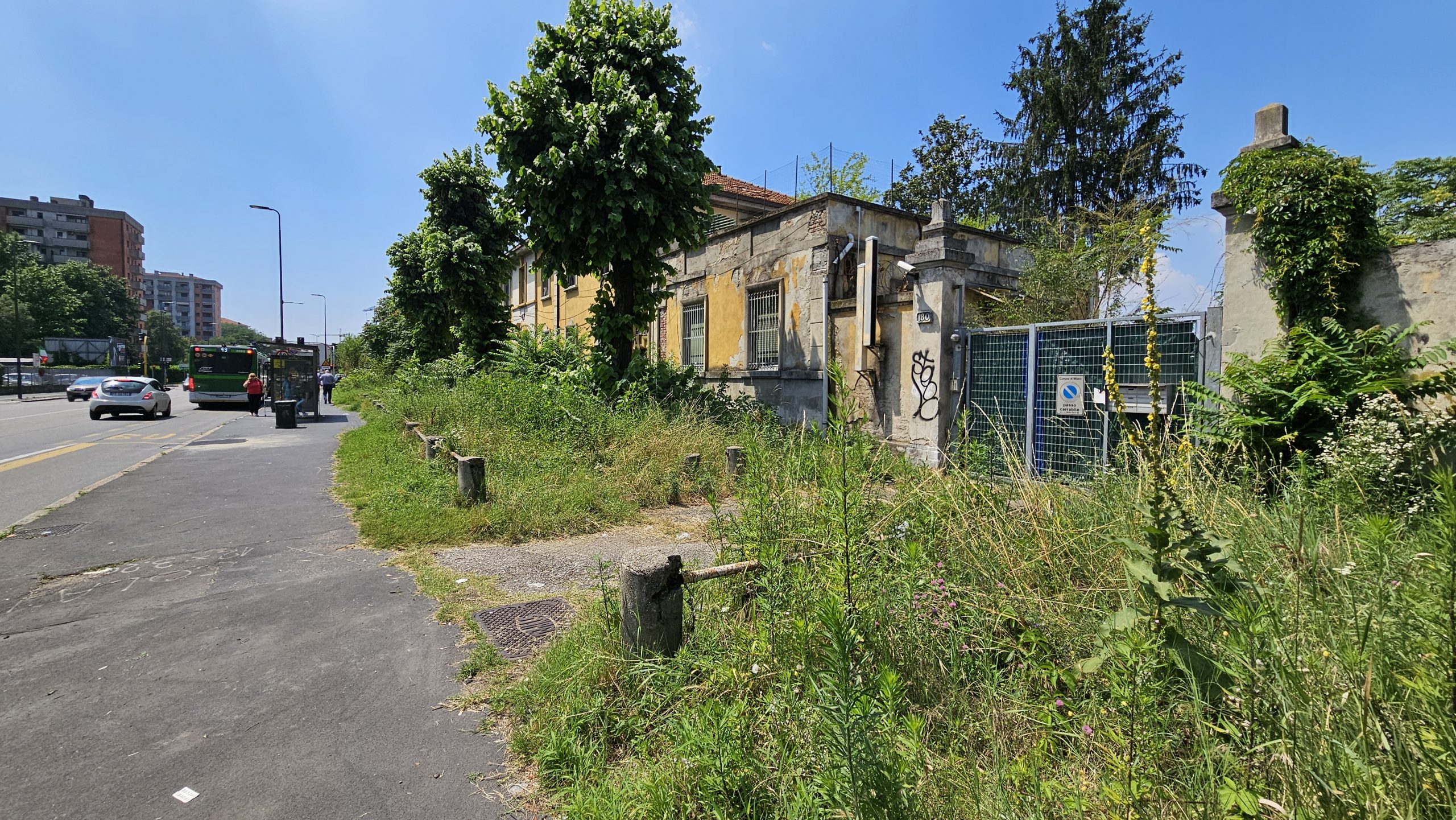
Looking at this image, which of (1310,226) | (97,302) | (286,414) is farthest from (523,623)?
(97,302)

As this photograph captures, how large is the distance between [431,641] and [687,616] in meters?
1.79

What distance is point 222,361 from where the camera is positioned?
2638 centimetres

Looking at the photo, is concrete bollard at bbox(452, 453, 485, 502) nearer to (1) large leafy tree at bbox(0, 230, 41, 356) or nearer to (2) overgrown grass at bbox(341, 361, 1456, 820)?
(2) overgrown grass at bbox(341, 361, 1456, 820)

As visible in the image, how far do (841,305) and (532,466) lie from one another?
576 cm

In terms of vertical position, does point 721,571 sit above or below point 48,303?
below

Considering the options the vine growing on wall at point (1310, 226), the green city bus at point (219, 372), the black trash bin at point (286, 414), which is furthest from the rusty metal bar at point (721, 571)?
the green city bus at point (219, 372)

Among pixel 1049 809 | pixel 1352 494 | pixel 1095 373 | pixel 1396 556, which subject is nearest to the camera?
pixel 1049 809

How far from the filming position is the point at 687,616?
11.0ft

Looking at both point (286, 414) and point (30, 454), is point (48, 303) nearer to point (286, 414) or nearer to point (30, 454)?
point (286, 414)

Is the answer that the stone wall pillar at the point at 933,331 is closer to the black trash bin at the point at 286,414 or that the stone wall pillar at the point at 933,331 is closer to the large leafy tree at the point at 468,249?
the large leafy tree at the point at 468,249

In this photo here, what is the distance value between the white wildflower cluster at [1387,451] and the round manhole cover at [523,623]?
16.2 ft

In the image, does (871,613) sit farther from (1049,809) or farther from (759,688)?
(1049,809)

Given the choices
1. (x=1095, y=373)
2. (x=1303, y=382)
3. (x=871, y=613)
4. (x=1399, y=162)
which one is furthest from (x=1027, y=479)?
(x=1399, y=162)

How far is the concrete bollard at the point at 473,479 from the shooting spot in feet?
22.9
